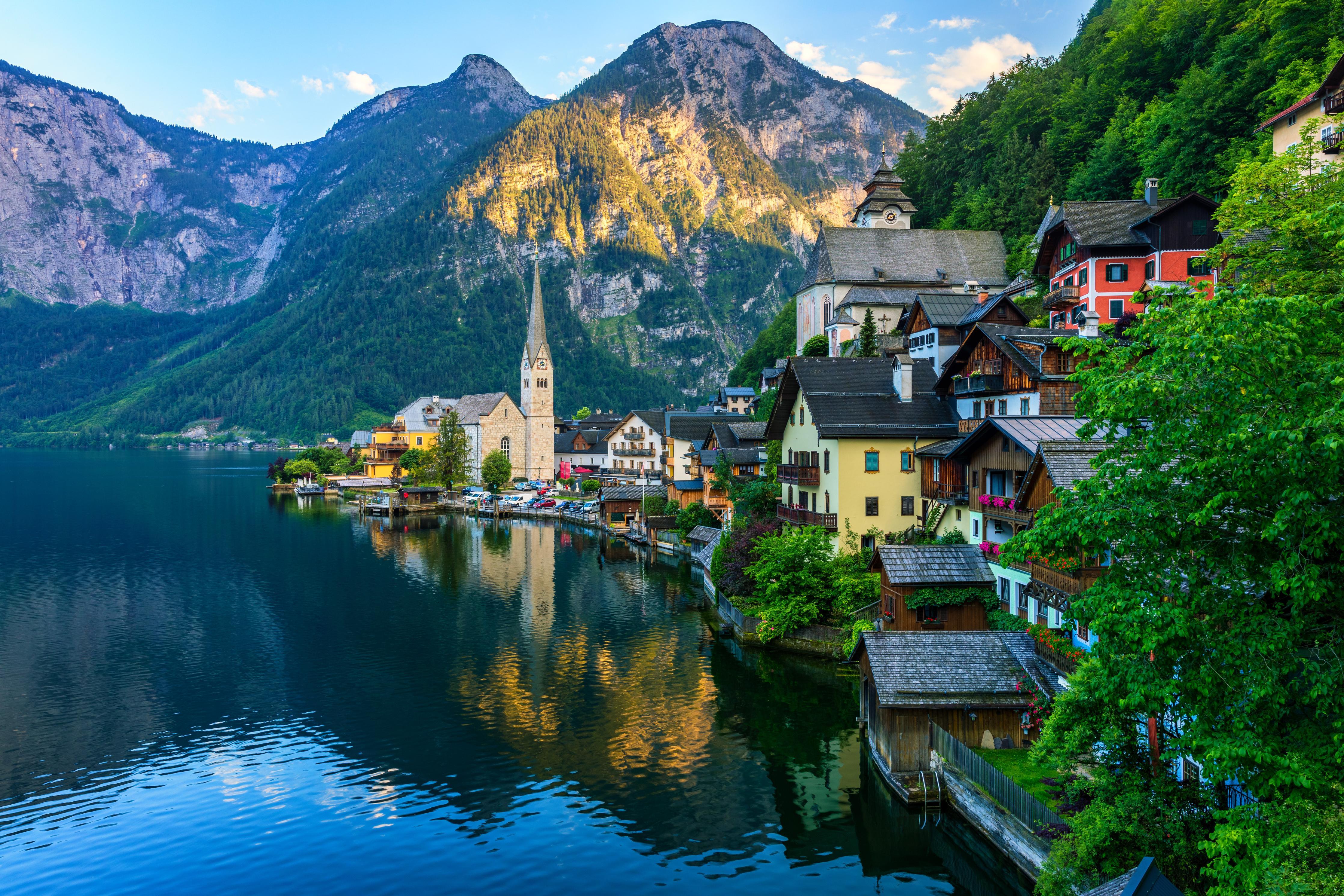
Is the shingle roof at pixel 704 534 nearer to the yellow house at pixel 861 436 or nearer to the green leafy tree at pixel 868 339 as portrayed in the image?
the green leafy tree at pixel 868 339

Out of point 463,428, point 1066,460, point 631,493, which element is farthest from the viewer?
point 463,428

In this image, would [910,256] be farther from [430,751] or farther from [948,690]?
[430,751]

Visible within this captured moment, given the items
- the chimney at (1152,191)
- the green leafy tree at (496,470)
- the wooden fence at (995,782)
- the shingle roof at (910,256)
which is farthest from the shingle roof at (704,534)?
the green leafy tree at (496,470)

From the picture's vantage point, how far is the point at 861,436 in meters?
42.0

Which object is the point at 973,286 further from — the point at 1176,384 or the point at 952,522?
the point at 1176,384

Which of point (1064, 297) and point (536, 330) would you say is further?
point (536, 330)

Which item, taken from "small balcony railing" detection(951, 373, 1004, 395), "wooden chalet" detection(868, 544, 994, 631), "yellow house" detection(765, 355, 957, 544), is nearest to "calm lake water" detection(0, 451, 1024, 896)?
"wooden chalet" detection(868, 544, 994, 631)

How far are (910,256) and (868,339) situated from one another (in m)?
24.3

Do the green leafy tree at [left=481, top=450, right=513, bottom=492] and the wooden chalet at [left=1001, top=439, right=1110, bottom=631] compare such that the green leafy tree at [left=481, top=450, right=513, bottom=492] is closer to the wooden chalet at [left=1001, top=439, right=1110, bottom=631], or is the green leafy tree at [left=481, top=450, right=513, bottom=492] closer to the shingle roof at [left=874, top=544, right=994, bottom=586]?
the shingle roof at [left=874, top=544, right=994, bottom=586]

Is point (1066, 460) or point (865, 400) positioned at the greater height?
point (865, 400)

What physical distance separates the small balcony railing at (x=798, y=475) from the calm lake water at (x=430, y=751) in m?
9.41

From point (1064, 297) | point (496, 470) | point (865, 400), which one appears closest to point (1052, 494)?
point (865, 400)

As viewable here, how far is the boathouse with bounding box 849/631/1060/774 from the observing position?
24031 millimetres

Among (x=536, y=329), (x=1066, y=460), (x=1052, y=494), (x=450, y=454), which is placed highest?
(x=536, y=329)
